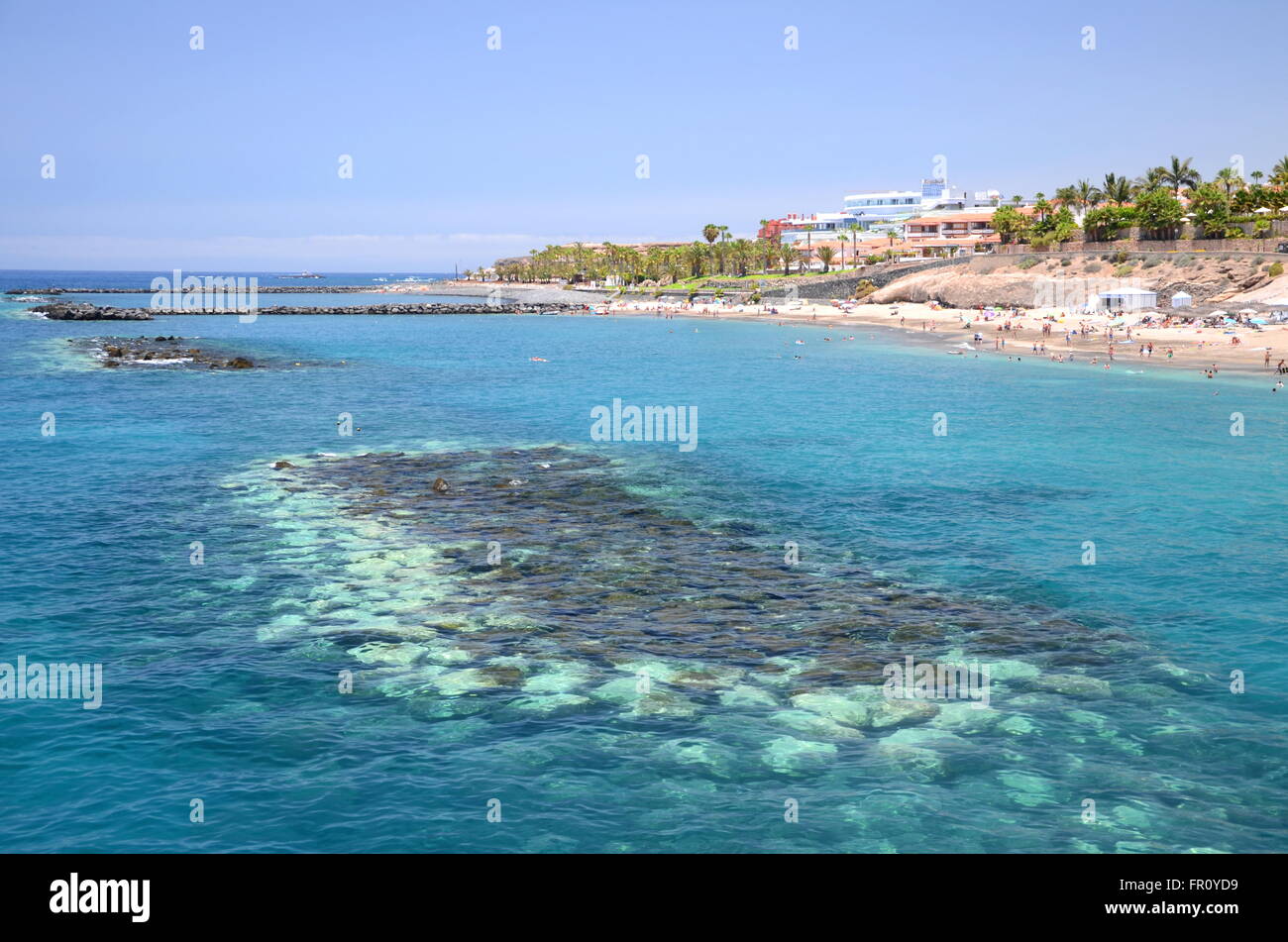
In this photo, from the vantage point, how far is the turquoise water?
1577 cm

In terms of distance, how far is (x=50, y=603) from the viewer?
2553 cm

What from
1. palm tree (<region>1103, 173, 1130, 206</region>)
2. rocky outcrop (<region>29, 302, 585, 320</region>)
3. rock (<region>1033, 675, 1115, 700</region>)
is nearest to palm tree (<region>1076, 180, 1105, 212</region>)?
palm tree (<region>1103, 173, 1130, 206</region>)

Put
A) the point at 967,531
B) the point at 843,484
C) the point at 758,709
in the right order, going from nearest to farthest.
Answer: the point at 758,709
the point at 967,531
the point at 843,484

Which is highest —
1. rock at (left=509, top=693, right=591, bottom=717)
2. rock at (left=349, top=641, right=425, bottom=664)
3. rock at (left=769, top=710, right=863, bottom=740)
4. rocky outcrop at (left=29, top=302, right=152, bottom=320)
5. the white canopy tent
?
rocky outcrop at (left=29, top=302, right=152, bottom=320)

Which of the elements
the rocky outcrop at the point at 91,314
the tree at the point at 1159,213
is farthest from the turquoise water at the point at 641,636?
the rocky outcrop at the point at 91,314

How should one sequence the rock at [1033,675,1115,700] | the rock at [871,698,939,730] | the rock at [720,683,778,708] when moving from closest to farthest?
the rock at [871,698,939,730] < the rock at [720,683,778,708] < the rock at [1033,675,1115,700]

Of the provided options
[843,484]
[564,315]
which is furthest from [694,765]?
[564,315]

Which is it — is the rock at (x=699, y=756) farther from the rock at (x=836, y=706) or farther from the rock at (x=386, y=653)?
the rock at (x=386, y=653)

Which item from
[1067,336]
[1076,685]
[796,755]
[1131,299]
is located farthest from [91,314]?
[1076,685]

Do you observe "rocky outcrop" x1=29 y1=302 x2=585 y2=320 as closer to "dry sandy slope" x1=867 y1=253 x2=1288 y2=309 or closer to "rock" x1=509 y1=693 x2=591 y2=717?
"dry sandy slope" x1=867 y1=253 x2=1288 y2=309

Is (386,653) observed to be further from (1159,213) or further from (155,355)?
(1159,213)
